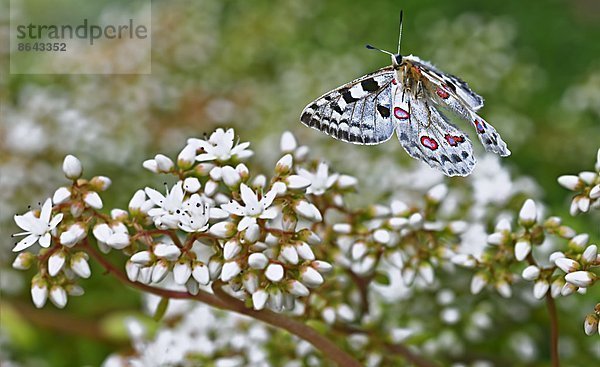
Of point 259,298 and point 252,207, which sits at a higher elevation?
point 252,207

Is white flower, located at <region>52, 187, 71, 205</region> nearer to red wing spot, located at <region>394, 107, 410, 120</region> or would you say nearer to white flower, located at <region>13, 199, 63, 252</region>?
white flower, located at <region>13, 199, 63, 252</region>

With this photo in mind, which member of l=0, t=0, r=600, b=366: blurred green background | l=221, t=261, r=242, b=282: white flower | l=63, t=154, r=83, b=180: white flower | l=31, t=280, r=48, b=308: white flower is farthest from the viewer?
l=0, t=0, r=600, b=366: blurred green background

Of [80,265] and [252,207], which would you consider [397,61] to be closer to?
[252,207]

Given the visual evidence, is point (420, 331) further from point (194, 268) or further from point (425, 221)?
point (194, 268)

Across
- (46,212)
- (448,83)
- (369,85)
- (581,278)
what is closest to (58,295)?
(46,212)

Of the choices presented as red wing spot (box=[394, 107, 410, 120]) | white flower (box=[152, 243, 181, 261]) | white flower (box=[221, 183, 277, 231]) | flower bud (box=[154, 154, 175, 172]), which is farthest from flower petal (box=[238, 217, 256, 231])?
red wing spot (box=[394, 107, 410, 120])
